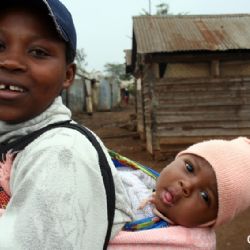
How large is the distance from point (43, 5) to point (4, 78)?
0.81 ft

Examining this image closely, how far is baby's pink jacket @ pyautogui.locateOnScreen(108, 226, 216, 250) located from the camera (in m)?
1.27

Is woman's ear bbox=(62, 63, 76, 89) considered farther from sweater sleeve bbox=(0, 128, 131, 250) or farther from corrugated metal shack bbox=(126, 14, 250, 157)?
corrugated metal shack bbox=(126, 14, 250, 157)

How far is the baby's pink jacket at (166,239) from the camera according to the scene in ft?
4.17

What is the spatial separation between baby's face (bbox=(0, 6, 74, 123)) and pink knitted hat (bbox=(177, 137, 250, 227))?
810mm

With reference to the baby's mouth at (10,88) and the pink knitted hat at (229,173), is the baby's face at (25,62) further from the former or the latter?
the pink knitted hat at (229,173)

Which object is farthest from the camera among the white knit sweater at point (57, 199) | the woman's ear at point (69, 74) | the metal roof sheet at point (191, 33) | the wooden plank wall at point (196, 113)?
the wooden plank wall at point (196, 113)

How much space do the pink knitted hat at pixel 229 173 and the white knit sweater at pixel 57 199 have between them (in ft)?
2.45

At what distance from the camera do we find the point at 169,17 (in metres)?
11.9

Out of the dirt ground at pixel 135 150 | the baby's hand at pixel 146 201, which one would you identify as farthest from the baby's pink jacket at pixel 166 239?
the dirt ground at pixel 135 150

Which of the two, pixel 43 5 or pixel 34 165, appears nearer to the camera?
pixel 34 165

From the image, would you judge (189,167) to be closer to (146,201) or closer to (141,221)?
(146,201)

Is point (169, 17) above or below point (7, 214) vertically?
below

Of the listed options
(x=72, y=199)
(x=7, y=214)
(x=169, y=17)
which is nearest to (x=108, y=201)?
(x=72, y=199)

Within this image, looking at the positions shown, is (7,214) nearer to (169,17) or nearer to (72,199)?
(72,199)
